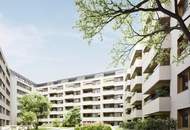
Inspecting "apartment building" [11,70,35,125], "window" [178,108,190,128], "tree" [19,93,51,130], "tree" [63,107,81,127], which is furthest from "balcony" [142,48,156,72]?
"apartment building" [11,70,35,125]

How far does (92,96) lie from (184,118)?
3440 inches

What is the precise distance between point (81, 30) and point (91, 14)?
104 centimetres

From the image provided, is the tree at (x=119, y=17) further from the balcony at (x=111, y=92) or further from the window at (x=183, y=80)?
the balcony at (x=111, y=92)

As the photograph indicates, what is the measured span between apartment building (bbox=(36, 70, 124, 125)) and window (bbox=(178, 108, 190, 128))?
71238 millimetres

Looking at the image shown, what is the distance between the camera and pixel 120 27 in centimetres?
1877

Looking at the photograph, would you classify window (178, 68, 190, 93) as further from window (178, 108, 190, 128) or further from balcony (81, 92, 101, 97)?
balcony (81, 92, 101, 97)

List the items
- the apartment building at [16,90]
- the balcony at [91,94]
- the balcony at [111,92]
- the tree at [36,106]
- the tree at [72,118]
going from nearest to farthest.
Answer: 1. the tree at [36,106]
2. the tree at [72,118]
3. the balcony at [111,92]
4. the balcony at [91,94]
5. the apartment building at [16,90]

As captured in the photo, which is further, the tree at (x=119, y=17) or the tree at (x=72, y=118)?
the tree at (x=72, y=118)

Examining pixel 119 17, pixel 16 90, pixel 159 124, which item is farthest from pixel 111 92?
pixel 119 17

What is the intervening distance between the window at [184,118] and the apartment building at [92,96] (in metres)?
71.2

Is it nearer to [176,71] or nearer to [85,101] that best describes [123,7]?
[176,71]

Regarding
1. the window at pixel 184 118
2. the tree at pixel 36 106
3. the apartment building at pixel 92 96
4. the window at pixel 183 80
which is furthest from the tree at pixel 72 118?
the window at pixel 183 80

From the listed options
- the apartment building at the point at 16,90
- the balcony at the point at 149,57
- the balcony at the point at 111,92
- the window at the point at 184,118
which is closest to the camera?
the window at the point at 184,118

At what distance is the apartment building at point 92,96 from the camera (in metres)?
110
